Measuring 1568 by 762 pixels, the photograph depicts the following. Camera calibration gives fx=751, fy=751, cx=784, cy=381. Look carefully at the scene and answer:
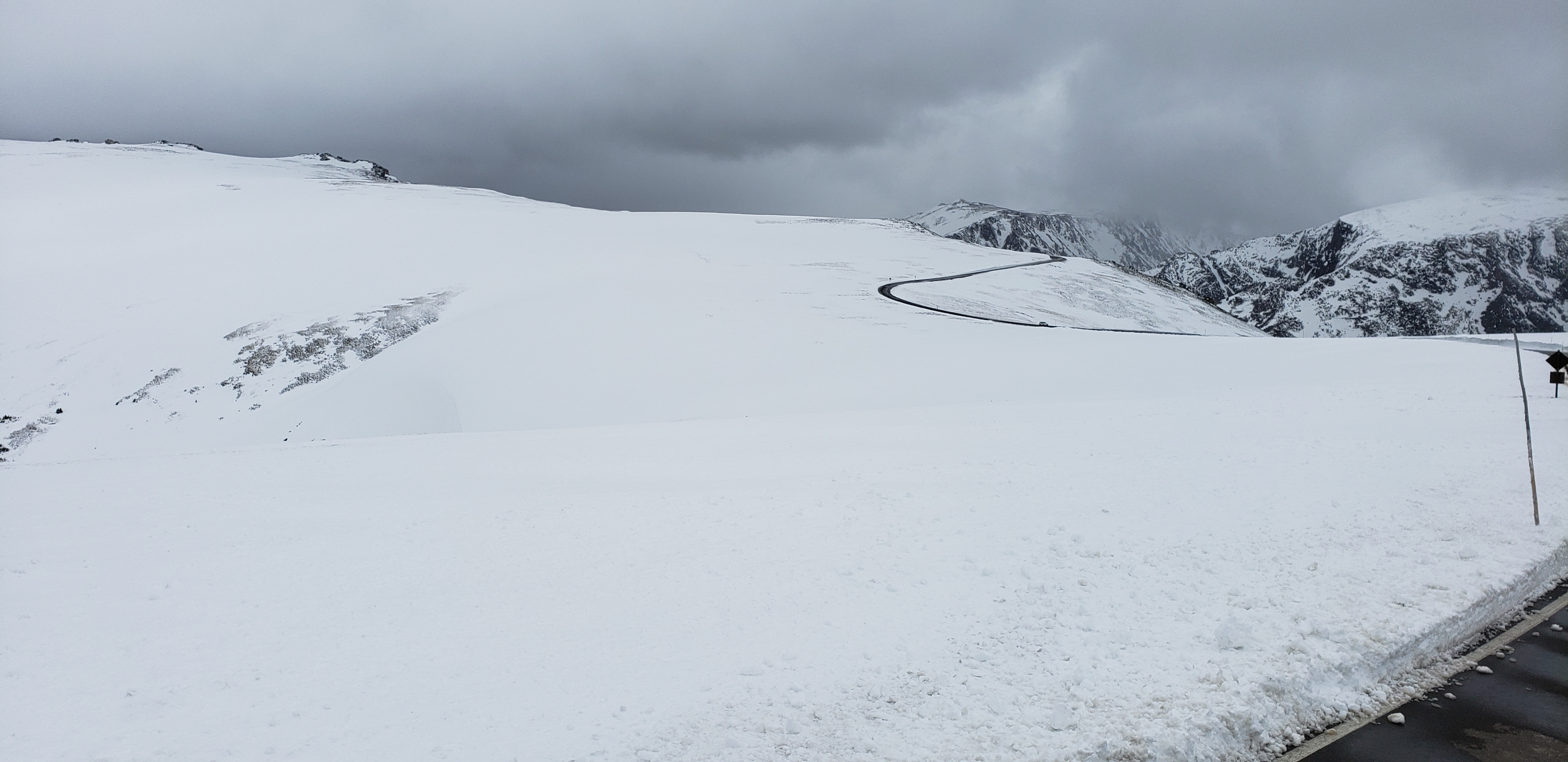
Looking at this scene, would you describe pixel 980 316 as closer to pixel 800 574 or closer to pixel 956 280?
pixel 956 280

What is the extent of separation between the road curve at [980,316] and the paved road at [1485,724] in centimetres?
3628

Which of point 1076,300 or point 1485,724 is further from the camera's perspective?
point 1076,300

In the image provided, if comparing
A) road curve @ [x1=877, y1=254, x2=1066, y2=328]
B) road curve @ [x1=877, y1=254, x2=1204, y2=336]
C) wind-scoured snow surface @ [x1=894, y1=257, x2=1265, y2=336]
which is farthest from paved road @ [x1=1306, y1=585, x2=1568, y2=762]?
wind-scoured snow surface @ [x1=894, y1=257, x2=1265, y2=336]

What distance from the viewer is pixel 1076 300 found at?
201 feet

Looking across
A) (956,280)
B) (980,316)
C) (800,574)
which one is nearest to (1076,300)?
(956,280)

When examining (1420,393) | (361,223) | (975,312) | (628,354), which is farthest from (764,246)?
(1420,393)

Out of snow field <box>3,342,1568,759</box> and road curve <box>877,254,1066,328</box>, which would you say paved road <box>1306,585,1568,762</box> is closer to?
snow field <box>3,342,1568,759</box>

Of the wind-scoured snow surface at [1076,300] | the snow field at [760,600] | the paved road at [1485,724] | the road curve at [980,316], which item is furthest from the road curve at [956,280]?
the paved road at [1485,724]

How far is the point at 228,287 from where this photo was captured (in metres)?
45.9

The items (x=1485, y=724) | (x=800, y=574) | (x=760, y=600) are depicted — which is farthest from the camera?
(x=800, y=574)

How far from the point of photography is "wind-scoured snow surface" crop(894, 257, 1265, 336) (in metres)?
52.3

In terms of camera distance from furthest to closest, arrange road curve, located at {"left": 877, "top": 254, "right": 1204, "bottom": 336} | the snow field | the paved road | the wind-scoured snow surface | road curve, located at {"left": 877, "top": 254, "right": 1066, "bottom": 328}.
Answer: the wind-scoured snow surface → road curve, located at {"left": 877, "top": 254, "right": 1066, "bottom": 328} → road curve, located at {"left": 877, "top": 254, "right": 1204, "bottom": 336} → the snow field → the paved road

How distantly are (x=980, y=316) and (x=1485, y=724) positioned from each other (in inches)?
1685

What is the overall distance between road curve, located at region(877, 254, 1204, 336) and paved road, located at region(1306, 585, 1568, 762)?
36.3 meters
